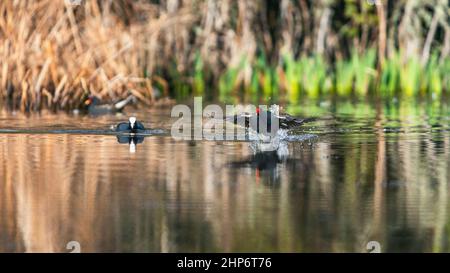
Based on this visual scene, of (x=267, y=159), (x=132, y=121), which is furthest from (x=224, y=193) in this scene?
(x=132, y=121)

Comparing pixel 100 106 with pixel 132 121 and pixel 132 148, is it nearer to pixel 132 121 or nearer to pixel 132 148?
pixel 132 121

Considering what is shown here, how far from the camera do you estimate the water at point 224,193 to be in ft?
26.1

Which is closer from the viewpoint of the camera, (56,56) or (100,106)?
(100,106)

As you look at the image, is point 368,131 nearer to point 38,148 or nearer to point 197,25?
point 38,148

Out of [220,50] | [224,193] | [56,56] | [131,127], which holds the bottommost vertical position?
[224,193]

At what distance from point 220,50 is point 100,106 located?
792cm

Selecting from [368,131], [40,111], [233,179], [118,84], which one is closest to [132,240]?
[233,179]

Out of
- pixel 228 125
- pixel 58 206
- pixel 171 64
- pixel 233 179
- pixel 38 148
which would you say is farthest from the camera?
pixel 171 64

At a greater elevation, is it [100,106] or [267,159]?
[100,106]

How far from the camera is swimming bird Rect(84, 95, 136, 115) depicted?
64.7ft

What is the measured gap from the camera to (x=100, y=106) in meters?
19.9

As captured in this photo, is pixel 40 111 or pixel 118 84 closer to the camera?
pixel 40 111

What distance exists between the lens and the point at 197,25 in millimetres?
27766
